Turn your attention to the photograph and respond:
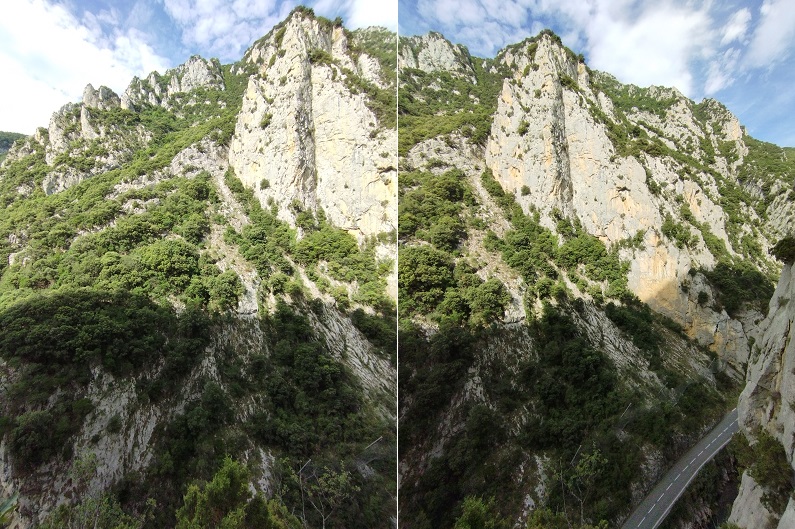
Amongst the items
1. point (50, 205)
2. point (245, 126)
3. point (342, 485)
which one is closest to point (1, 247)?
point (50, 205)

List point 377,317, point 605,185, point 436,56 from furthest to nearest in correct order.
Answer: point 436,56 → point 605,185 → point 377,317

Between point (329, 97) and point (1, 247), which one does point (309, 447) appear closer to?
point (1, 247)

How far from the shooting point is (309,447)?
12891 mm

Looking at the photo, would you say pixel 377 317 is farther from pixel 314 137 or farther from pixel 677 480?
pixel 677 480

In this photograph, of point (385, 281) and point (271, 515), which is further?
point (385, 281)

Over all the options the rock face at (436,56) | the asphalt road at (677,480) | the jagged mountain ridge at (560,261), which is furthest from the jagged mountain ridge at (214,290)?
the rock face at (436,56)

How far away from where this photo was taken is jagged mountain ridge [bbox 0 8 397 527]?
34.4 ft

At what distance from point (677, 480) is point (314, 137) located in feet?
74.8

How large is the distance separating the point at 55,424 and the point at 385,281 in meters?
13.1

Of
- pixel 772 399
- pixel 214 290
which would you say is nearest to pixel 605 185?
pixel 772 399

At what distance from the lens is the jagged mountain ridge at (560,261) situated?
1295cm

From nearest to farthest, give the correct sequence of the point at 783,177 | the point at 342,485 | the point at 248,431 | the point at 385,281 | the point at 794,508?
1. the point at 794,508
2. the point at 342,485
3. the point at 248,431
4. the point at 385,281
5. the point at 783,177

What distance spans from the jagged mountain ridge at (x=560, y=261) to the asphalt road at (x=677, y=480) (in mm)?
354

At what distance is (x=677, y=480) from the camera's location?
12.4 metres
